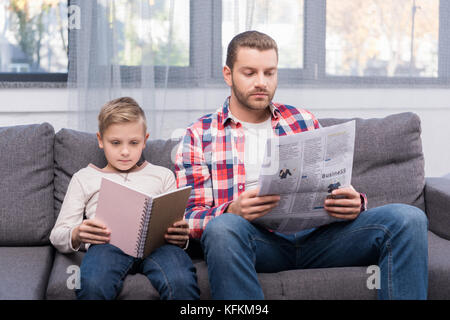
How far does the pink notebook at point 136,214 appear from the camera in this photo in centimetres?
137

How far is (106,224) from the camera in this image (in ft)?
4.82

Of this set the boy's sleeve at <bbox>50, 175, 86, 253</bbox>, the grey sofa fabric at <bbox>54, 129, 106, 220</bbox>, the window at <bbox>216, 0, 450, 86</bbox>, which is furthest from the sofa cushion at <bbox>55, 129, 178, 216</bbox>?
the window at <bbox>216, 0, 450, 86</bbox>

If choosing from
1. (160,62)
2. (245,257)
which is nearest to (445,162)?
(160,62)

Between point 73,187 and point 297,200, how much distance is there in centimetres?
75

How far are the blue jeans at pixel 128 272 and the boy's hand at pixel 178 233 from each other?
0.15ft

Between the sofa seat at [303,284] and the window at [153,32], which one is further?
the window at [153,32]

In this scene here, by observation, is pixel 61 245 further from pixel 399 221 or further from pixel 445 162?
pixel 445 162

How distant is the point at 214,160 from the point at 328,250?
0.47 meters

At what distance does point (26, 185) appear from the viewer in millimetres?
1793

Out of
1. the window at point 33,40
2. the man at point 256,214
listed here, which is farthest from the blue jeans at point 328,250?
the window at point 33,40

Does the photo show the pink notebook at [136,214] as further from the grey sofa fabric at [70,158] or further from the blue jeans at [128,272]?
the grey sofa fabric at [70,158]

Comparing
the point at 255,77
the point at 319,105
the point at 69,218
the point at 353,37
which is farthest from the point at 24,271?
the point at 353,37

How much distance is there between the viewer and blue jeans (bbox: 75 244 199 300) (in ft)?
4.45

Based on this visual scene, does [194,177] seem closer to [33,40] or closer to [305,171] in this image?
[305,171]
